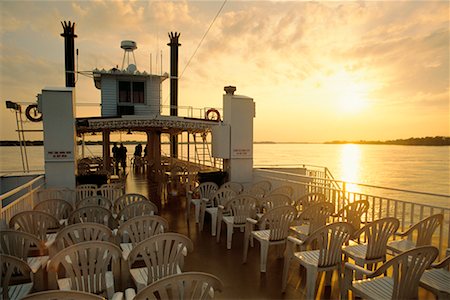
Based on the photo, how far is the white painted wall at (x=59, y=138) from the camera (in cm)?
657

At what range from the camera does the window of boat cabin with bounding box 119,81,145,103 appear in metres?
13.2

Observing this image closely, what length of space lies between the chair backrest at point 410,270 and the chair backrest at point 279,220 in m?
1.50

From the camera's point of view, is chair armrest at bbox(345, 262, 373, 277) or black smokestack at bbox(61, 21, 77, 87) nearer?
chair armrest at bbox(345, 262, 373, 277)

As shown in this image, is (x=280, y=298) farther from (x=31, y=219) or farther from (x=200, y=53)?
(x=200, y=53)

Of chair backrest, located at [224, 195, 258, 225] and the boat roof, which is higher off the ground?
the boat roof

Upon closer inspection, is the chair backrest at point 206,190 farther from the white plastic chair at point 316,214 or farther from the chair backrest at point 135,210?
the white plastic chair at point 316,214

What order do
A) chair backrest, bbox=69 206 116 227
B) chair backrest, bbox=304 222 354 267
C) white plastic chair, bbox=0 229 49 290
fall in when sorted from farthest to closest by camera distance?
chair backrest, bbox=69 206 116 227
chair backrest, bbox=304 222 354 267
white plastic chair, bbox=0 229 49 290

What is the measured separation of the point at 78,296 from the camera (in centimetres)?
140

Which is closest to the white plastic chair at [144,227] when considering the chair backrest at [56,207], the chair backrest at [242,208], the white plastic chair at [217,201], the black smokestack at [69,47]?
the chair backrest at [242,208]

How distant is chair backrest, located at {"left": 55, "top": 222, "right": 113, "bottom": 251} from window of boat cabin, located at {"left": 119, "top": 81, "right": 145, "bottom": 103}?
1128cm

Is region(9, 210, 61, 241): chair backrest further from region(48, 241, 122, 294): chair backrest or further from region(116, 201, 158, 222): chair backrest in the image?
region(48, 241, 122, 294): chair backrest

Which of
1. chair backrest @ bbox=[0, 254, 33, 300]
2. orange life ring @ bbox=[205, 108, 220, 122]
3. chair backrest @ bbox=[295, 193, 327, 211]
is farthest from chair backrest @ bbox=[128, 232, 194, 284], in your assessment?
orange life ring @ bbox=[205, 108, 220, 122]

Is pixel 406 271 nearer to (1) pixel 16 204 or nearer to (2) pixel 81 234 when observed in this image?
(2) pixel 81 234

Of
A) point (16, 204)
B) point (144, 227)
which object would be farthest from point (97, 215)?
point (16, 204)
